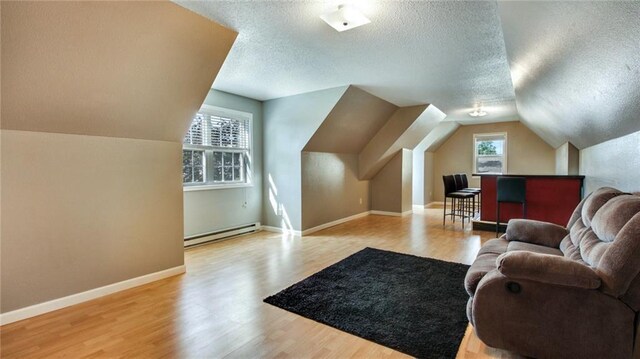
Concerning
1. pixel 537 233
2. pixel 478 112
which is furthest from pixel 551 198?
pixel 537 233

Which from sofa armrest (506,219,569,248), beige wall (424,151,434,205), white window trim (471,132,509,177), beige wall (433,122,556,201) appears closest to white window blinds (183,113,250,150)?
sofa armrest (506,219,569,248)

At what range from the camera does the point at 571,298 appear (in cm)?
155

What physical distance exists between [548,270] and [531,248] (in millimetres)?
983

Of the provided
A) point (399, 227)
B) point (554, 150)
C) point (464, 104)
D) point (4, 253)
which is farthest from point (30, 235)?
point (554, 150)

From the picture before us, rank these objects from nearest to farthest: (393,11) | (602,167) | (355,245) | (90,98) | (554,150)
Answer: (393,11), (90,98), (602,167), (355,245), (554,150)

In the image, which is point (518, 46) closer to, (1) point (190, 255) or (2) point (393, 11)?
(2) point (393, 11)

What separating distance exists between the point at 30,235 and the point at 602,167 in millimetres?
5470

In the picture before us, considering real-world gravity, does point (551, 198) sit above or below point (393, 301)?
above

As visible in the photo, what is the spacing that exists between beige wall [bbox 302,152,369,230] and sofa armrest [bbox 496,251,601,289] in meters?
3.54

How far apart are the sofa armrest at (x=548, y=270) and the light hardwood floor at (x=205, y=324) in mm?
562

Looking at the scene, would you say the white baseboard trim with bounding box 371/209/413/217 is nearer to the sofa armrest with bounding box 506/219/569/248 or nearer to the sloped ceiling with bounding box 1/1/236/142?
the sofa armrest with bounding box 506/219/569/248

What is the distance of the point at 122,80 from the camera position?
242 cm

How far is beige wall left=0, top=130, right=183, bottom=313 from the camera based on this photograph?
2270 millimetres

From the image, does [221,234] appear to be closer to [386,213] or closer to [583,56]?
[386,213]
